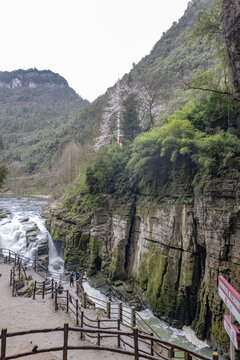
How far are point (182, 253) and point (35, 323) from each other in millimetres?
8009

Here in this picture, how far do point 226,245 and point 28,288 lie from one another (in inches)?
458

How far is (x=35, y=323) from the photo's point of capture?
29.7 feet

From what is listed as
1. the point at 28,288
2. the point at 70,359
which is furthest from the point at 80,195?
the point at 70,359

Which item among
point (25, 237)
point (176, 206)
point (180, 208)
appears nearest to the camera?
point (180, 208)

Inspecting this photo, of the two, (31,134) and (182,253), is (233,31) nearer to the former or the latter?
(182,253)

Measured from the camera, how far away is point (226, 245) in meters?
10.5

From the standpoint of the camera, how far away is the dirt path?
658 cm

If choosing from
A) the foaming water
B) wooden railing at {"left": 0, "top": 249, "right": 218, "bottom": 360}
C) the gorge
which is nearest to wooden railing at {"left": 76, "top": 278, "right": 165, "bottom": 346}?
wooden railing at {"left": 0, "top": 249, "right": 218, "bottom": 360}

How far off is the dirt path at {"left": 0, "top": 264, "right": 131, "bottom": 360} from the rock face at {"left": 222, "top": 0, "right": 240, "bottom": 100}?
1088cm

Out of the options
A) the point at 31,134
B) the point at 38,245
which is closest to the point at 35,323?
the point at 38,245

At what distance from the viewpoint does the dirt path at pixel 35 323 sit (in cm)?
658

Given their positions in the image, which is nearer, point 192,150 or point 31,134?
point 192,150

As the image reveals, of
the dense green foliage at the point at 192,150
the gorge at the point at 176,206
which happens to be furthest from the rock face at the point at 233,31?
the dense green foliage at the point at 192,150

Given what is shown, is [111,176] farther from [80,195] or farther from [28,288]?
[28,288]
